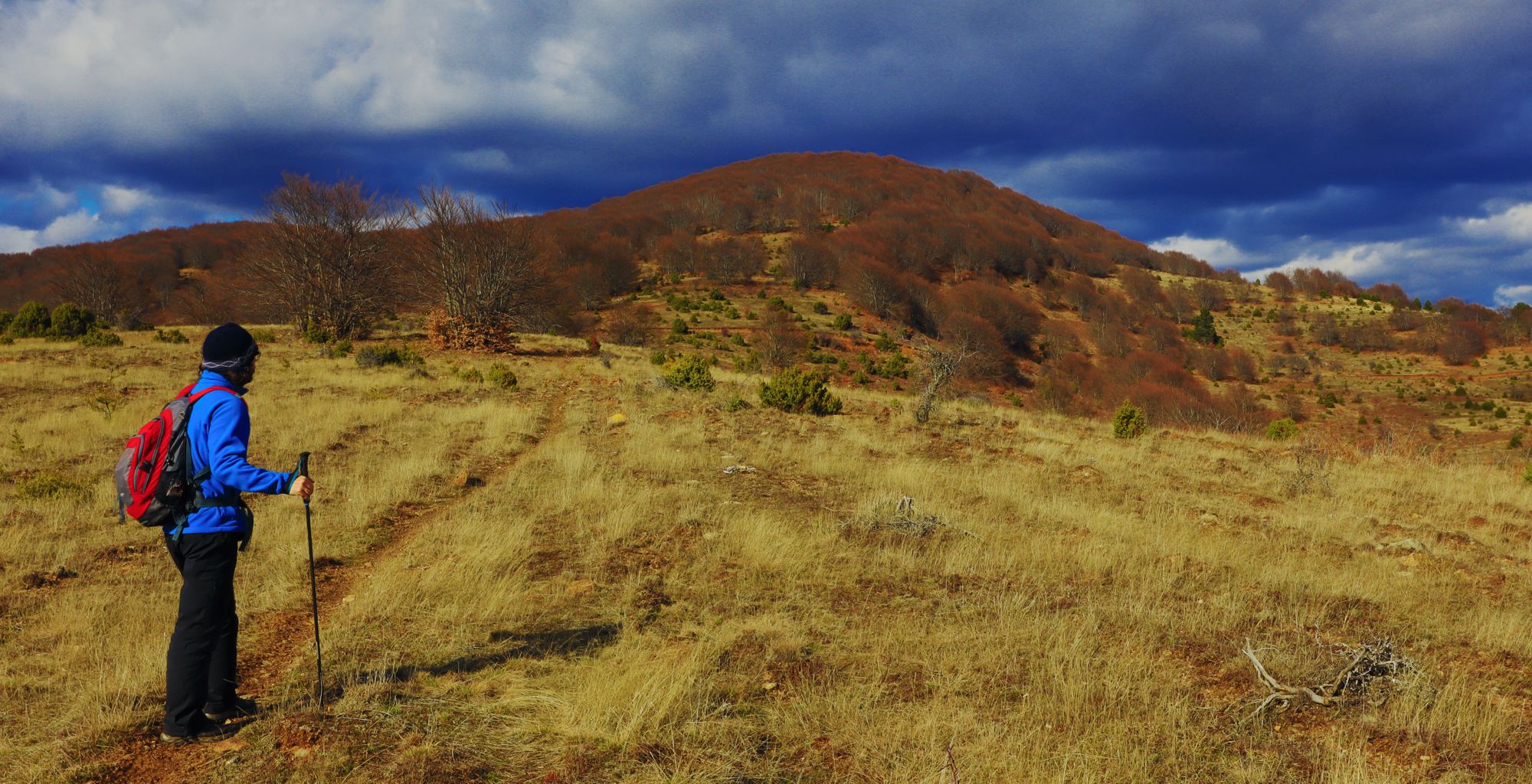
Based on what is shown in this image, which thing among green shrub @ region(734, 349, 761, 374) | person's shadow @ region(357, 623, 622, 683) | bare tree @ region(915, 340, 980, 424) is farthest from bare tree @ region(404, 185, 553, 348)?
person's shadow @ region(357, 623, 622, 683)

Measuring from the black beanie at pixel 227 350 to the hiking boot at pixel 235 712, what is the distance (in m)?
1.66

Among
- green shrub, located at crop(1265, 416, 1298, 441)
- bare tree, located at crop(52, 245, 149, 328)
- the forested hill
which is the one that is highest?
the forested hill

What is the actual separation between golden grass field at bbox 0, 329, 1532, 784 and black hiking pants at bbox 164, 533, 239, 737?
0.21 meters

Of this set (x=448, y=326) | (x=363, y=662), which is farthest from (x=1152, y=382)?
(x=363, y=662)

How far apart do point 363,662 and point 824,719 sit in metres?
2.74

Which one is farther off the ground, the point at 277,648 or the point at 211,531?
the point at 211,531

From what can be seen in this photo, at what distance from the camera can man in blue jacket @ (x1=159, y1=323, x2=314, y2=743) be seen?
3211mm

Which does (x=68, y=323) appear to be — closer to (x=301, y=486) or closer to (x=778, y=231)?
(x=301, y=486)

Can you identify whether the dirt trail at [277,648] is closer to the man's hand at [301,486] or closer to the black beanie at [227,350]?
the man's hand at [301,486]

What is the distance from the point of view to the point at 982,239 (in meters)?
80.6

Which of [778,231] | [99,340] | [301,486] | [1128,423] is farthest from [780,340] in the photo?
[778,231]

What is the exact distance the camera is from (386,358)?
20.2m

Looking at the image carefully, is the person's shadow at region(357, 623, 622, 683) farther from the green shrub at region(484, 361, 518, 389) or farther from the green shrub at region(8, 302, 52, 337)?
the green shrub at region(8, 302, 52, 337)

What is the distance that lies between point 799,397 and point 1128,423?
7418mm
